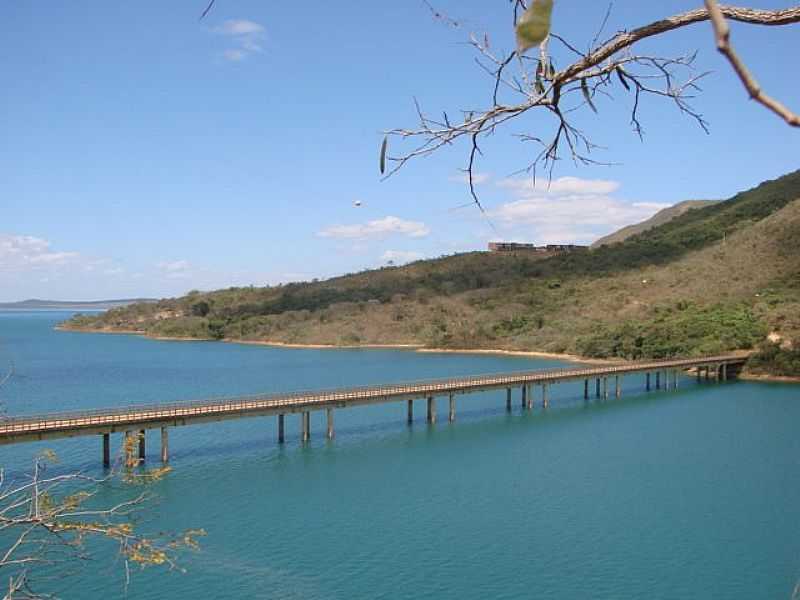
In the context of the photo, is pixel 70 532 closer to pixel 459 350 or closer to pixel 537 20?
pixel 537 20

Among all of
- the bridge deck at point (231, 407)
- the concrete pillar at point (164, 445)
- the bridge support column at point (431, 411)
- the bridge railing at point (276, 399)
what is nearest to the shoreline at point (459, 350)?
the bridge railing at point (276, 399)

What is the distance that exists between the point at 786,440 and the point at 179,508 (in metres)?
30.7

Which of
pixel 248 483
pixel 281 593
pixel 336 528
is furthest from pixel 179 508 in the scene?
pixel 281 593

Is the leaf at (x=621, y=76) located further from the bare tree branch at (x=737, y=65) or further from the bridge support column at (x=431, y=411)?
the bridge support column at (x=431, y=411)

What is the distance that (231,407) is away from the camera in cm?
3775

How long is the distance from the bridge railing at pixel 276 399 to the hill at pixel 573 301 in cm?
2249

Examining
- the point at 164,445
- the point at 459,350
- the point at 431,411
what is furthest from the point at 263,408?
the point at 459,350

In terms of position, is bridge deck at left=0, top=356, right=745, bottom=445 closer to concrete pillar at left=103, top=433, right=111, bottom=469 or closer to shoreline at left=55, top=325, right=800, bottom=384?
concrete pillar at left=103, top=433, right=111, bottom=469

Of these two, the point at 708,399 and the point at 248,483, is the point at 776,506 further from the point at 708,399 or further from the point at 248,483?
the point at 708,399

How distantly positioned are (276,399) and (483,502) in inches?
597

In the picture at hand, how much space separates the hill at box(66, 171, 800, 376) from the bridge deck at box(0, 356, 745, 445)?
30840 mm

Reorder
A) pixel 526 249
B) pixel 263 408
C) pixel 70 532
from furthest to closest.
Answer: pixel 526 249 < pixel 263 408 < pixel 70 532

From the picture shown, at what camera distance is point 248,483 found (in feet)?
103

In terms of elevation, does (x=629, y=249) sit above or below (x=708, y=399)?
above
